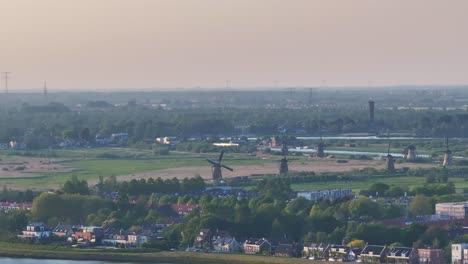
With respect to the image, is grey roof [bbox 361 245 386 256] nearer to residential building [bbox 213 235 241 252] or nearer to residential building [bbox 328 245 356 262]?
residential building [bbox 328 245 356 262]

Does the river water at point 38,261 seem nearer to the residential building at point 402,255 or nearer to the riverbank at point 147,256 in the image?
the riverbank at point 147,256

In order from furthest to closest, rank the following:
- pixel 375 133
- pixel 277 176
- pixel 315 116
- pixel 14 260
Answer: pixel 315 116 → pixel 375 133 → pixel 277 176 → pixel 14 260

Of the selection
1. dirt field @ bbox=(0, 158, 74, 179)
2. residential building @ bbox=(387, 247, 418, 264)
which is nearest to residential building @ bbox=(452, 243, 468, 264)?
residential building @ bbox=(387, 247, 418, 264)

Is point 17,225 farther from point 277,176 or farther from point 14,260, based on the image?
point 277,176

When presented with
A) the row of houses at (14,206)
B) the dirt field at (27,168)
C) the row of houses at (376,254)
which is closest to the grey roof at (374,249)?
the row of houses at (376,254)

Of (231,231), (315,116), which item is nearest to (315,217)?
(231,231)

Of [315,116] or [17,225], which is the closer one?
[17,225]

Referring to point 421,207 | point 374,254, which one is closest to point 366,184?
point 421,207
